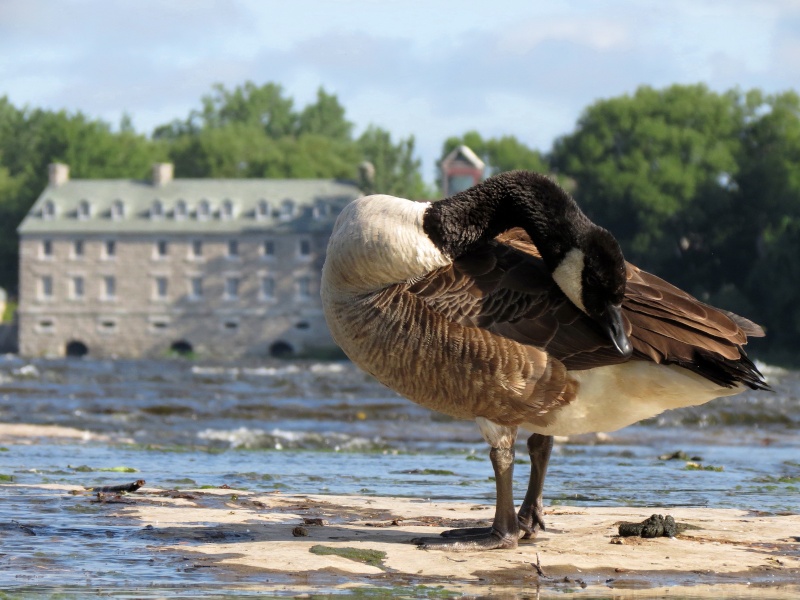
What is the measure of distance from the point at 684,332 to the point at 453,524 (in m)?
2.58

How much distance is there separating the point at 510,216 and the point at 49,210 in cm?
11695

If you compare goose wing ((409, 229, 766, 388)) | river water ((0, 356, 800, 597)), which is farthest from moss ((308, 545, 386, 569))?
goose wing ((409, 229, 766, 388))

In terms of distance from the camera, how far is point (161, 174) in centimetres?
12225

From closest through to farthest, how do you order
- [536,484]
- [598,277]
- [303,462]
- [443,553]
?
[598,277] → [443,553] → [536,484] → [303,462]

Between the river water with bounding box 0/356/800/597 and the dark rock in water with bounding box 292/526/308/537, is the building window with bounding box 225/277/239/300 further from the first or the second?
the dark rock in water with bounding box 292/526/308/537

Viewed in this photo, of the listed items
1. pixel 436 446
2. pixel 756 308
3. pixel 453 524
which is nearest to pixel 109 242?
pixel 756 308

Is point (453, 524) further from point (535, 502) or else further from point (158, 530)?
point (158, 530)

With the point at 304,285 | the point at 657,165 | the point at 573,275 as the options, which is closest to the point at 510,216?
the point at 573,275

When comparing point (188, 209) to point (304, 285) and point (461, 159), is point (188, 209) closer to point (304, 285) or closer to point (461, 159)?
point (304, 285)

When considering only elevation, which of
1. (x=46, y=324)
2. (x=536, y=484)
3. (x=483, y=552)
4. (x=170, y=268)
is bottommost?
(x=483, y=552)

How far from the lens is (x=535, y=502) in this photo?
945cm

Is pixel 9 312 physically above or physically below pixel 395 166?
below

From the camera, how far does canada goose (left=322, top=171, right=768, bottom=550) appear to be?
8.35m

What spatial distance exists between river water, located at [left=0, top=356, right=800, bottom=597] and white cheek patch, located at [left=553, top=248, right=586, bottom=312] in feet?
9.71
